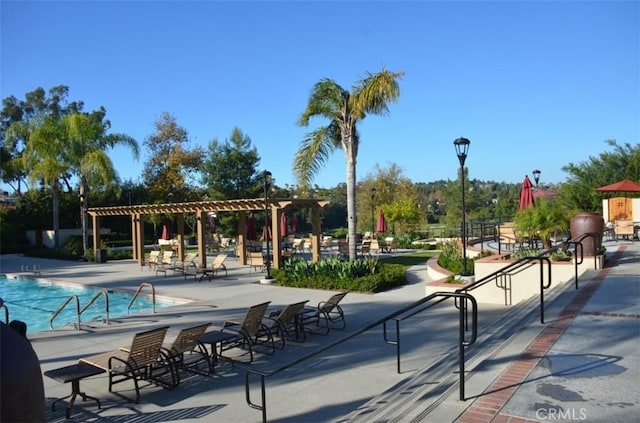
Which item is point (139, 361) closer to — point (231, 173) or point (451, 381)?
point (451, 381)

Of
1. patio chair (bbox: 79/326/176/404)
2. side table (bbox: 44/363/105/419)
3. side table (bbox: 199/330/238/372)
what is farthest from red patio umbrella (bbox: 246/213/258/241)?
side table (bbox: 44/363/105/419)

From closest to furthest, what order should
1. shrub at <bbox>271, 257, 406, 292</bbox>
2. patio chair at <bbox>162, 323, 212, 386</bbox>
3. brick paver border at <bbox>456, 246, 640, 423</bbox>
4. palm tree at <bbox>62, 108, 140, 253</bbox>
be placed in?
1. brick paver border at <bbox>456, 246, 640, 423</bbox>
2. patio chair at <bbox>162, 323, 212, 386</bbox>
3. shrub at <bbox>271, 257, 406, 292</bbox>
4. palm tree at <bbox>62, 108, 140, 253</bbox>

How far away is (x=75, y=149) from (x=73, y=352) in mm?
22294

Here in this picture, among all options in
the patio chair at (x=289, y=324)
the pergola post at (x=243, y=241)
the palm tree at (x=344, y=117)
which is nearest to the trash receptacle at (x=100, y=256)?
the pergola post at (x=243, y=241)

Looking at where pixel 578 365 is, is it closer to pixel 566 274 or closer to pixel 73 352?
pixel 566 274

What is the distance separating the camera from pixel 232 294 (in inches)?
555

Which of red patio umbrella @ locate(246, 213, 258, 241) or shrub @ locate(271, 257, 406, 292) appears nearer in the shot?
shrub @ locate(271, 257, 406, 292)

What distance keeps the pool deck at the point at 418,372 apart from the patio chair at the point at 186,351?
0.24 meters

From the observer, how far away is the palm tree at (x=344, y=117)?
15852 millimetres

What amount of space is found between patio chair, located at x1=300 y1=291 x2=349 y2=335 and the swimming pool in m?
4.75

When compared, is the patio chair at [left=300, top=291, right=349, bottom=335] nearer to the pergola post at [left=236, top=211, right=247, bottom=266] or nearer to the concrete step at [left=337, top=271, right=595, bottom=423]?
the concrete step at [left=337, top=271, right=595, bottom=423]

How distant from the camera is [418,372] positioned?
6.00 meters

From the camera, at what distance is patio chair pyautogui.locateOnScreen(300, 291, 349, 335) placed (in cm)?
923

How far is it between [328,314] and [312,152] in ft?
28.4
